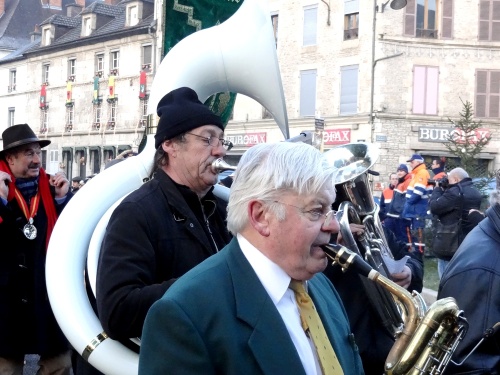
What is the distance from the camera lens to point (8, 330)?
4.28 m

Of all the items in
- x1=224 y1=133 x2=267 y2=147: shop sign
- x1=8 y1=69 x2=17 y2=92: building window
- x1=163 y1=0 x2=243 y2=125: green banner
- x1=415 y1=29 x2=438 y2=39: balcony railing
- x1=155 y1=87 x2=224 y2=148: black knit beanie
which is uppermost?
x1=415 y1=29 x2=438 y2=39: balcony railing

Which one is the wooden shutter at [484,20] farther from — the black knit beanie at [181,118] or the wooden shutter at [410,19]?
the black knit beanie at [181,118]

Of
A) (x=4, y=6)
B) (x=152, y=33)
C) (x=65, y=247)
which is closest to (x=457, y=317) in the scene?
(x=65, y=247)

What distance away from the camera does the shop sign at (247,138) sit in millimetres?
30281

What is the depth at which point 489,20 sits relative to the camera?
26688 millimetres

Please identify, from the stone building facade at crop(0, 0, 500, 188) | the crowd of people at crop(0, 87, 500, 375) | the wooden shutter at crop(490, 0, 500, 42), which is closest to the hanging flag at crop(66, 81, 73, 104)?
the stone building facade at crop(0, 0, 500, 188)

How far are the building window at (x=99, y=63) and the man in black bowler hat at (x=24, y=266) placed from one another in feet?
114

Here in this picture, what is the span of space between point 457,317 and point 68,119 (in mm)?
39728

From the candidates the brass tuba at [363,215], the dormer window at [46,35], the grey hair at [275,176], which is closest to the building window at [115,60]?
the dormer window at [46,35]

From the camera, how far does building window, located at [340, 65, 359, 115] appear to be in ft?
88.5

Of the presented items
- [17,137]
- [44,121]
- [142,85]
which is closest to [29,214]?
[17,137]

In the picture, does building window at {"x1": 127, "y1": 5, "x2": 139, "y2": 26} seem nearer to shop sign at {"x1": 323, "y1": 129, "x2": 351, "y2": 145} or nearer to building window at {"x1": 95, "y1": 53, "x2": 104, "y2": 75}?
building window at {"x1": 95, "y1": 53, "x2": 104, "y2": 75}

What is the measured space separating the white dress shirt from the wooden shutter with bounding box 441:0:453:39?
85.0ft

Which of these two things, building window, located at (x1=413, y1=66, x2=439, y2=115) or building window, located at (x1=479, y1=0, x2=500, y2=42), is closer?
building window, located at (x1=413, y1=66, x2=439, y2=115)
